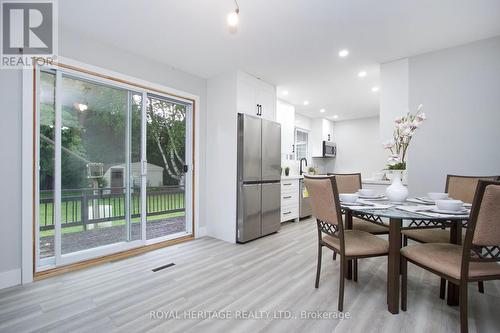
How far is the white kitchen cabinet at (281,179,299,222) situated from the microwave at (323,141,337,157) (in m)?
2.05

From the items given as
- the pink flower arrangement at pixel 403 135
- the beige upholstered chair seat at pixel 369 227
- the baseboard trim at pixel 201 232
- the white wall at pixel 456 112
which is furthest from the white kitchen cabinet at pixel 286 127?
the pink flower arrangement at pixel 403 135

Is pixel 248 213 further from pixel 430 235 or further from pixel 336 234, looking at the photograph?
pixel 430 235

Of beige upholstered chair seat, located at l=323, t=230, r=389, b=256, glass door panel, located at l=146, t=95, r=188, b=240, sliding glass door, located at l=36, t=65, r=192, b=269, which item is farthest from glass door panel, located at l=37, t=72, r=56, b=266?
beige upholstered chair seat, located at l=323, t=230, r=389, b=256

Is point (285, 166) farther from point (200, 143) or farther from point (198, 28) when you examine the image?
point (198, 28)

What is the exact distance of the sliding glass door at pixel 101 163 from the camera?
241cm

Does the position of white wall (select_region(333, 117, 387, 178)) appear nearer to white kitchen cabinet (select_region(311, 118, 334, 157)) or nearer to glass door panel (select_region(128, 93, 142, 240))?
white kitchen cabinet (select_region(311, 118, 334, 157))

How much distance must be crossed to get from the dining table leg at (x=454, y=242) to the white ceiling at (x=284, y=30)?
1.88 m

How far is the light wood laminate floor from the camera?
1.57 meters

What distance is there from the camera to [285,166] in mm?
5020

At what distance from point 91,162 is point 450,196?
3.96 metres

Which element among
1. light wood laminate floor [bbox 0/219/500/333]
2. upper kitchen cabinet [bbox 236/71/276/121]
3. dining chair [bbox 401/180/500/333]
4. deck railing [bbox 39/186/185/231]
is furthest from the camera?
upper kitchen cabinet [bbox 236/71/276/121]

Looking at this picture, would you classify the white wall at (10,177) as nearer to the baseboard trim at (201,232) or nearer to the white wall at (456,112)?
the baseboard trim at (201,232)

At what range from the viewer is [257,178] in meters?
3.61

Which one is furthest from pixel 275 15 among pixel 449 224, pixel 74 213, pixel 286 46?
pixel 74 213
